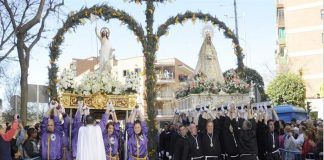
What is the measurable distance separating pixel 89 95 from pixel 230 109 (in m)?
4.60

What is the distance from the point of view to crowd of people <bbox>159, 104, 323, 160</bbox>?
Result: 11445mm

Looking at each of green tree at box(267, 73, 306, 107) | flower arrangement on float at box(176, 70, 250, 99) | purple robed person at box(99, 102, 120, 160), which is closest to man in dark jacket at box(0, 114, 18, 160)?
purple robed person at box(99, 102, 120, 160)

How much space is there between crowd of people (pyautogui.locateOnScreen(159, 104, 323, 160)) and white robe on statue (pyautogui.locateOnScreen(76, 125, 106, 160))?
6.27ft

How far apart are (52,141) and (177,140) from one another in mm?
3057

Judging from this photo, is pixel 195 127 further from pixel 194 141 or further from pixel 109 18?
pixel 109 18

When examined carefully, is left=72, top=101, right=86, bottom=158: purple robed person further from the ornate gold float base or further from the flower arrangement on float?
the flower arrangement on float

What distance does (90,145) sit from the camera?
10820 mm

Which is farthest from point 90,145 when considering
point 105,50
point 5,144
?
point 105,50

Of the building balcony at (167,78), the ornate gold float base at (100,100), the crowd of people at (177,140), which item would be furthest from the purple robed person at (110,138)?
the building balcony at (167,78)

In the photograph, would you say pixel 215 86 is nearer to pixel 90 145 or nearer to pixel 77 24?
pixel 77 24

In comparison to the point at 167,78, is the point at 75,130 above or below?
below

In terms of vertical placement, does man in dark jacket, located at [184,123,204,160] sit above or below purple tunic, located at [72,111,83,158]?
below

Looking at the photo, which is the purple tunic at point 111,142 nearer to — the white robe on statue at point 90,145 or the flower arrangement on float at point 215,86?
the white robe on statue at point 90,145

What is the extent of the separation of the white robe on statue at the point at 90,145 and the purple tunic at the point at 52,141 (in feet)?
3.65
